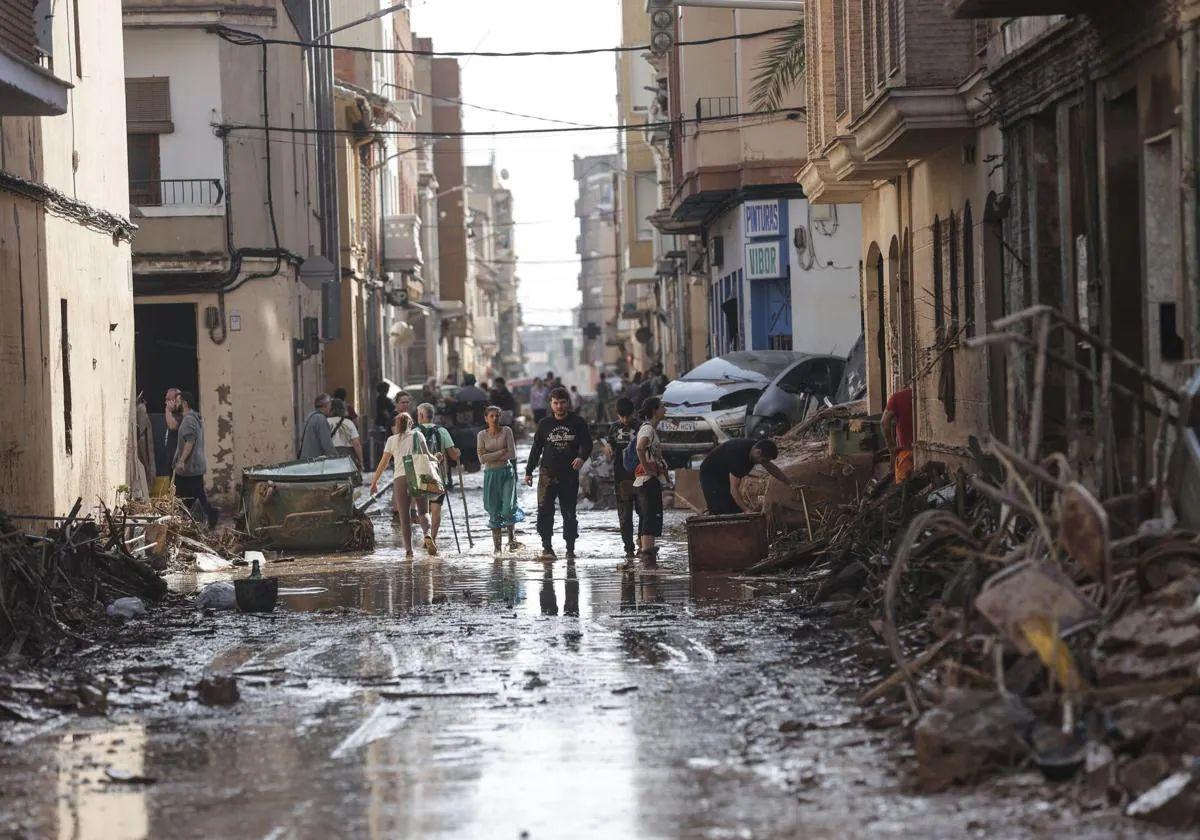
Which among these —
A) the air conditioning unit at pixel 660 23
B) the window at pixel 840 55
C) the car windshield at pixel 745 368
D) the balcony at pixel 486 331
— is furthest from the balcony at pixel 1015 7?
the balcony at pixel 486 331

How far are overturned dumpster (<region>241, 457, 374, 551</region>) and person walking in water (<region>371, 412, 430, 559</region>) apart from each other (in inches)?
20.3

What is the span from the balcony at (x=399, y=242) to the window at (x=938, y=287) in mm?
33470

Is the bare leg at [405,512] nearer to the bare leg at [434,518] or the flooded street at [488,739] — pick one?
the bare leg at [434,518]

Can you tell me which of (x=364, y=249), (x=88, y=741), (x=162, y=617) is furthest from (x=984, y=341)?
(x=364, y=249)

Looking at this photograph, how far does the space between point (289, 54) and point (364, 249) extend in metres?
14.5

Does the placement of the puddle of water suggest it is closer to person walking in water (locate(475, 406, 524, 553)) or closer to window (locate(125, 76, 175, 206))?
person walking in water (locate(475, 406, 524, 553))

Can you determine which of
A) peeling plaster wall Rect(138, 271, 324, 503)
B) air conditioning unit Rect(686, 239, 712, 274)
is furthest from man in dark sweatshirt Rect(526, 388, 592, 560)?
air conditioning unit Rect(686, 239, 712, 274)

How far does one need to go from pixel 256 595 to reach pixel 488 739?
20.3 feet

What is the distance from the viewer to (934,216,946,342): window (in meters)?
20.1

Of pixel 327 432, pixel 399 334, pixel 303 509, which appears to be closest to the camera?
pixel 303 509

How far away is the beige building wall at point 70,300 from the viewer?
17703 millimetres

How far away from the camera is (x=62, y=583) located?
13.9 m

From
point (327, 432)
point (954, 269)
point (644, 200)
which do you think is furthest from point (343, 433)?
point (644, 200)

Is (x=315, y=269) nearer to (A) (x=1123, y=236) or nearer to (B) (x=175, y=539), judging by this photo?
(B) (x=175, y=539)
